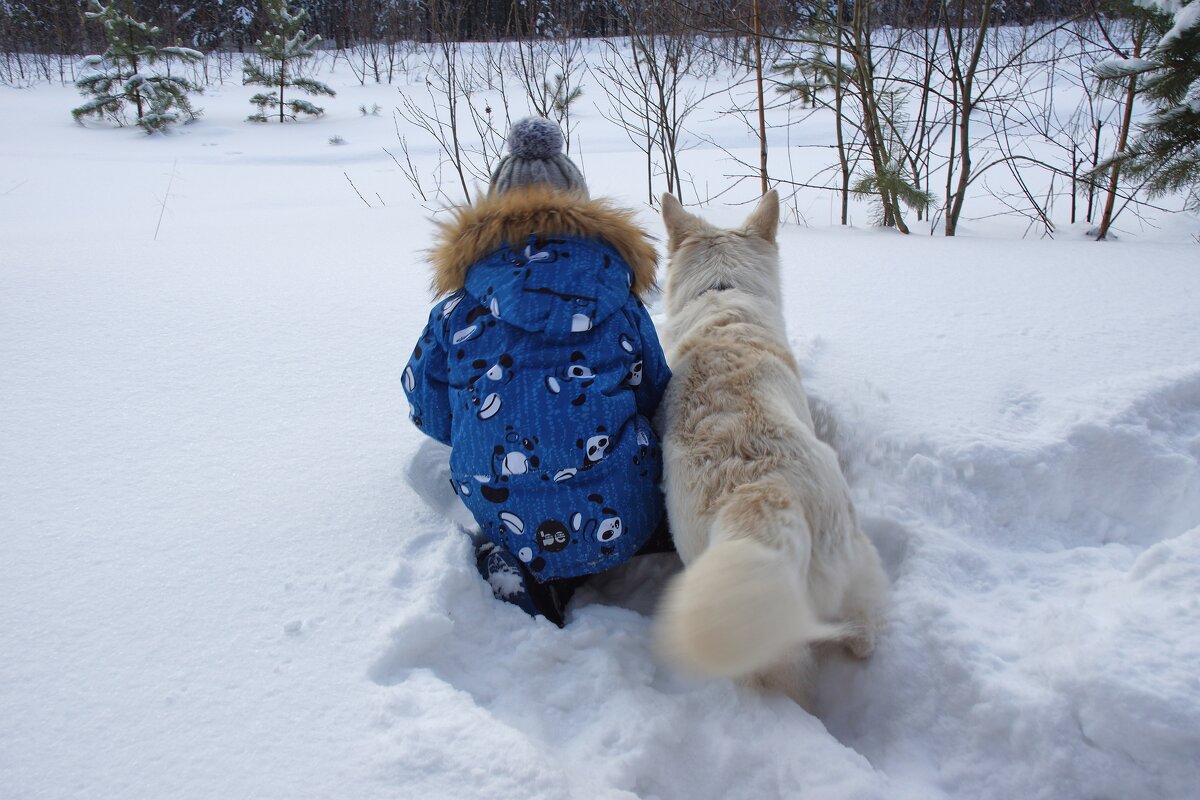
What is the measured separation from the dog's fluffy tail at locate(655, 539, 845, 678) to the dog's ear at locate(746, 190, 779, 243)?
63.2 inches

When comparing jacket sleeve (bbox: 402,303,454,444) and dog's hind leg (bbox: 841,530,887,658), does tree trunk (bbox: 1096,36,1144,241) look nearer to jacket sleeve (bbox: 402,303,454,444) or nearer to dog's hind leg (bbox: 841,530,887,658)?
dog's hind leg (bbox: 841,530,887,658)

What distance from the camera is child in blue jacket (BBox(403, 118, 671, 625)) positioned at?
1.69m

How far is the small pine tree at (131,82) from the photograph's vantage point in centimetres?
1198

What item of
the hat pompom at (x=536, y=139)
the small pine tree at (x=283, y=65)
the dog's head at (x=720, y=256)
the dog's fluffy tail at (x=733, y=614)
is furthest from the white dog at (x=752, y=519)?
the small pine tree at (x=283, y=65)

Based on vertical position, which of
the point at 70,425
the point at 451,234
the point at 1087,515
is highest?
the point at 451,234

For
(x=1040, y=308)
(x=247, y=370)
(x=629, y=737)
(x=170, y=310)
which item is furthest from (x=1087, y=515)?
(x=170, y=310)

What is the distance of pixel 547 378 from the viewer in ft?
5.56

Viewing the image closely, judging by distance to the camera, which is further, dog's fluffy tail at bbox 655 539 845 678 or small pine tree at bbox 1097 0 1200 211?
small pine tree at bbox 1097 0 1200 211

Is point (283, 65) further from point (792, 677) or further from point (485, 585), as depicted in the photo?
point (792, 677)

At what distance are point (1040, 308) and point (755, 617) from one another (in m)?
2.56

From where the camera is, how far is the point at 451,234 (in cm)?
193

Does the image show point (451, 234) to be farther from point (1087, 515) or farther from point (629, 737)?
point (1087, 515)

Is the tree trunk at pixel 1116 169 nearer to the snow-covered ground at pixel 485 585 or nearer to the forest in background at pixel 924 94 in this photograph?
the forest in background at pixel 924 94

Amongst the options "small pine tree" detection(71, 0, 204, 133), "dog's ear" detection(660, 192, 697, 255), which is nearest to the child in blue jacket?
"dog's ear" detection(660, 192, 697, 255)
